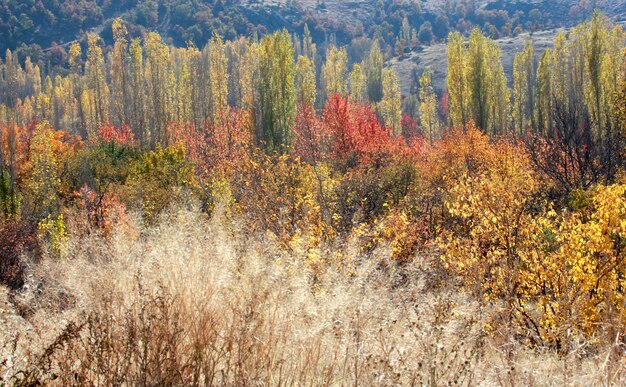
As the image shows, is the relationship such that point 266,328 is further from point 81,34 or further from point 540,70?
point 81,34

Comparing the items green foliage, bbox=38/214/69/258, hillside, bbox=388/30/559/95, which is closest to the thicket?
green foliage, bbox=38/214/69/258

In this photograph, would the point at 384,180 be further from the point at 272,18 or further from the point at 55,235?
the point at 272,18

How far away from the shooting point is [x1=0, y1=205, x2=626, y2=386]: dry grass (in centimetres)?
316

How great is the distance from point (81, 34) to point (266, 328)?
452 feet

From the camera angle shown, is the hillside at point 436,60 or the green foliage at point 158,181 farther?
the hillside at point 436,60

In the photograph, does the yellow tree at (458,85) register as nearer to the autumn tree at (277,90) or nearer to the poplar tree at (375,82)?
the autumn tree at (277,90)

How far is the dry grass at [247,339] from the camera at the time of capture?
316 cm

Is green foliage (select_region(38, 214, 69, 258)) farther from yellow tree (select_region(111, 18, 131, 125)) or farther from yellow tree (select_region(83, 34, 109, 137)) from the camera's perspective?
yellow tree (select_region(83, 34, 109, 137))

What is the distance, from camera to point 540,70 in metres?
40.0

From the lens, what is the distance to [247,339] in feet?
11.5

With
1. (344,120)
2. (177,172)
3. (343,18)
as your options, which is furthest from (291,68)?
(343,18)

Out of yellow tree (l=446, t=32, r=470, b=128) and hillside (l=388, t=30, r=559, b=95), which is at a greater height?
yellow tree (l=446, t=32, r=470, b=128)

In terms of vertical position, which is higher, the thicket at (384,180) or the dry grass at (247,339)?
the dry grass at (247,339)

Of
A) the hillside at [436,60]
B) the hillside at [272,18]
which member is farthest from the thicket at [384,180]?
the hillside at [272,18]
